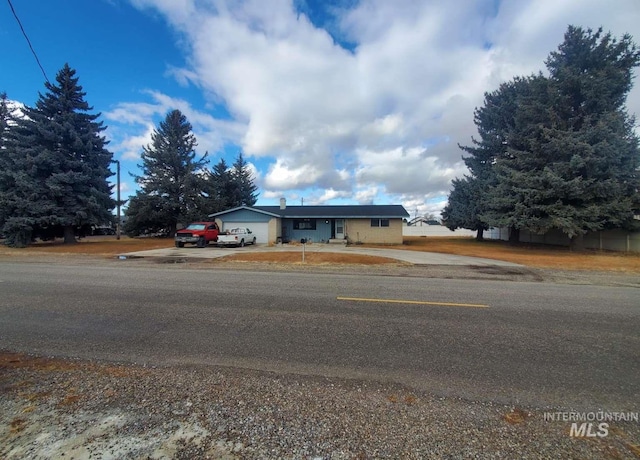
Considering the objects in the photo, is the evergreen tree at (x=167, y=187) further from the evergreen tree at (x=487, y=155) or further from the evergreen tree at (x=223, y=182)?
the evergreen tree at (x=487, y=155)

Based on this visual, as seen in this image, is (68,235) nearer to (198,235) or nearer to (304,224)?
(198,235)

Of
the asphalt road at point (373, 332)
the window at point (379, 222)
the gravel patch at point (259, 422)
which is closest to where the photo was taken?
the gravel patch at point (259, 422)

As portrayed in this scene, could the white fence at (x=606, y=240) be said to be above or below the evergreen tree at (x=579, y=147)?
below

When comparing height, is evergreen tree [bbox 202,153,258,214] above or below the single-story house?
above

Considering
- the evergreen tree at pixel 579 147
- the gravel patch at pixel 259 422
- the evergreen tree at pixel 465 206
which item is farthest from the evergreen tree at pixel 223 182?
the gravel patch at pixel 259 422

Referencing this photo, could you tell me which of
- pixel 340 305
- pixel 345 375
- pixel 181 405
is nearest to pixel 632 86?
pixel 340 305

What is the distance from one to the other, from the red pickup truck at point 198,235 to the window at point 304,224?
320 inches

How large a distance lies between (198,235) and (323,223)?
37.8 feet

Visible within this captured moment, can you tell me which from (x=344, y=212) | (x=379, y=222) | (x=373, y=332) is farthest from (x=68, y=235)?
(x=373, y=332)

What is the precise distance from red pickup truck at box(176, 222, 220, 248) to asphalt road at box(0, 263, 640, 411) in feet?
46.1

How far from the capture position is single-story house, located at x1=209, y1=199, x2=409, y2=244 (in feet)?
87.2

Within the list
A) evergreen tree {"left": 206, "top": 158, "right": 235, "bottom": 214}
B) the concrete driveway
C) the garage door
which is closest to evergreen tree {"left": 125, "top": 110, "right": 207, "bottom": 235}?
evergreen tree {"left": 206, "top": 158, "right": 235, "bottom": 214}

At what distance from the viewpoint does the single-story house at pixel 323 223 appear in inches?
1047

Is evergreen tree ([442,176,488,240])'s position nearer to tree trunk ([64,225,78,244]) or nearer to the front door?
the front door
